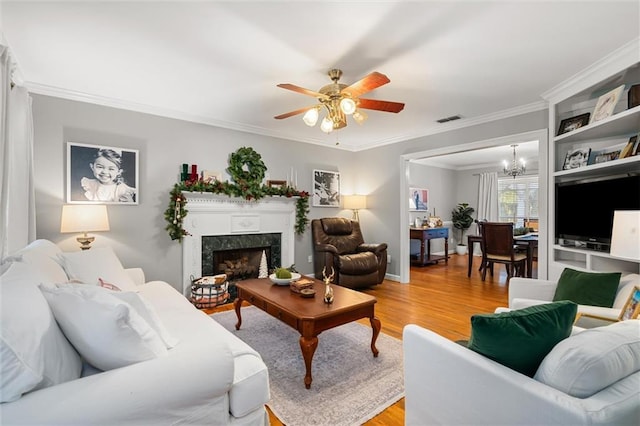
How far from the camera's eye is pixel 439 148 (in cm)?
435

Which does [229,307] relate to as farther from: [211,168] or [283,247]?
[211,168]

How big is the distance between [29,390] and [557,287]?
120 inches

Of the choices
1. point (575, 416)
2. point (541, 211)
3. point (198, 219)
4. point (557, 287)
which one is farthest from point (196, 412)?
point (541, 211)

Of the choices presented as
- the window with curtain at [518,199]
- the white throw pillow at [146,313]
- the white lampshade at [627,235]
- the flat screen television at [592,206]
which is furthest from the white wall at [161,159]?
the window with curtain at [518,199]

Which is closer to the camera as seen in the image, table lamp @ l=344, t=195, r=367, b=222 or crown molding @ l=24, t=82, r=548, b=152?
crown molding @ l=24, t=82, r=548, b=152

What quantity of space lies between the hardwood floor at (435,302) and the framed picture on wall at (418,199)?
6.51ft

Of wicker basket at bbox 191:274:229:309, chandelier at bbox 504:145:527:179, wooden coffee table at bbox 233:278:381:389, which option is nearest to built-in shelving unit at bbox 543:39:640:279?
wooden coffee table at bbox 233:278:381:389

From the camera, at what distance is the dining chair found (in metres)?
4.83

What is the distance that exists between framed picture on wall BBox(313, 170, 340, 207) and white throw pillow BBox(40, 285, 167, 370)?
4024 millimetres

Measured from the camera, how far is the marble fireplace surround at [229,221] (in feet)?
12.5

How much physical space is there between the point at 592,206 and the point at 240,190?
3837 mm

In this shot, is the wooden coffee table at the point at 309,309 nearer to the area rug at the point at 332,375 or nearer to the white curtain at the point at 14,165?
the area rug at the point at 332,375

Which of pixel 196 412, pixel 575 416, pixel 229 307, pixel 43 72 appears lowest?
pixel 229 307

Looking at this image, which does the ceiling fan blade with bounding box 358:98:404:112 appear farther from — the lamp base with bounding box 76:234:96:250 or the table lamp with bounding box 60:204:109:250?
the lamp base with bounding box 76:234:96:250
